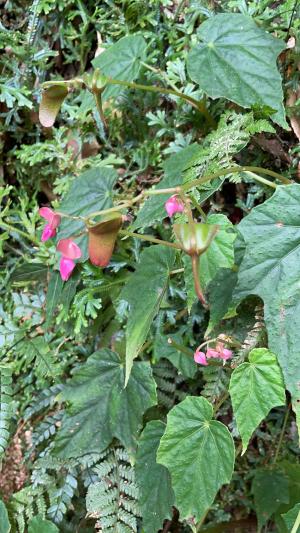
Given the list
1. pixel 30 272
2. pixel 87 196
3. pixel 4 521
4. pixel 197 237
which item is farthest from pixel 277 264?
pixel 4 521

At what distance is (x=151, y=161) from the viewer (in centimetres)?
130

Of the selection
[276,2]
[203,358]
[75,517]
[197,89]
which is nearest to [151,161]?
[197,89]

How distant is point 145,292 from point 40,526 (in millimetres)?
534

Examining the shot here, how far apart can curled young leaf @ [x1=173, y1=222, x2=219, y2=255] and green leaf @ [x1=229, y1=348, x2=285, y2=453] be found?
293 millimetres

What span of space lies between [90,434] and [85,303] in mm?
273

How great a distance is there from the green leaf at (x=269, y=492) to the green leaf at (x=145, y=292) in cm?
40

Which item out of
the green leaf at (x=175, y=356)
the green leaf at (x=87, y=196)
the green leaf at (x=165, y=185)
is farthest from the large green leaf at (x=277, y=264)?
the green leaf at (x=87, y=196)

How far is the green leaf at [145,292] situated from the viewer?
0.92 meters

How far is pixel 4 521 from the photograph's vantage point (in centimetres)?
114

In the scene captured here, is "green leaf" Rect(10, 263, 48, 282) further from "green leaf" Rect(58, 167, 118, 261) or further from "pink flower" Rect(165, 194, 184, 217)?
"pink flower" Rect(165, 194, 184, 217)

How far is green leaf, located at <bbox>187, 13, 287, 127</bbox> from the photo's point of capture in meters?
1.00

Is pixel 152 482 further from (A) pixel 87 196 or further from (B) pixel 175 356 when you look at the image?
(A) pixel 87 196

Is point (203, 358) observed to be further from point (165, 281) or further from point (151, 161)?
point (151, 161)

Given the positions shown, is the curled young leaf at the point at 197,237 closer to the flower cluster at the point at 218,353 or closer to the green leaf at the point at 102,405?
the flower cluster at the point at 218,353
